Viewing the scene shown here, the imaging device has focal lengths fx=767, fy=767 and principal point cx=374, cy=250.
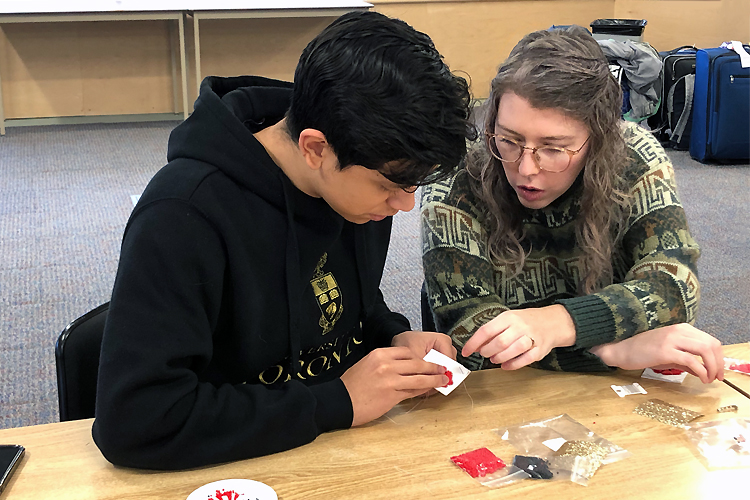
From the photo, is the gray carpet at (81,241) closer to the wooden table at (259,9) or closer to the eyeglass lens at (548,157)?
the wooden table at (259,9)

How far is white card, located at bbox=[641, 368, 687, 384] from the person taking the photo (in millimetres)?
1266

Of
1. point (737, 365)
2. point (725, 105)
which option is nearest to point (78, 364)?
point (737, 365)

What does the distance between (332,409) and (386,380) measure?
88 millimetres

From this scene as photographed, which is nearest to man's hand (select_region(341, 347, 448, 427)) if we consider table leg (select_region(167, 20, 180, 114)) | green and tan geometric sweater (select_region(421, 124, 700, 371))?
green and tan geometric sweater (select_region(421, 124, 700, 371))

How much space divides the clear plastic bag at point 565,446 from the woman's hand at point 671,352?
8.1 inches

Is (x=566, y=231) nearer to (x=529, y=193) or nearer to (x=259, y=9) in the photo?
(x=529, y=193)

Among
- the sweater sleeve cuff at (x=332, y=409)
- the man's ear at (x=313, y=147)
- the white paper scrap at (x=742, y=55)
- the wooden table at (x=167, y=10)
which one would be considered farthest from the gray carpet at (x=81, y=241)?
the man's ear at (x=313, y=147)

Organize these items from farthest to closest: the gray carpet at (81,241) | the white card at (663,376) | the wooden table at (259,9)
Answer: the wooden table at (259,9) → the gray carpet at (81,241) → the white card at (663,376)

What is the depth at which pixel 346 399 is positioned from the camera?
3.53 feet

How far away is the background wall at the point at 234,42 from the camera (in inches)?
218

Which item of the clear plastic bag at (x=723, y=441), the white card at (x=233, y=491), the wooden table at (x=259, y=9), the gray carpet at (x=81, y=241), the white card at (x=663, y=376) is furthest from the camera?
the wooden table at (x=259, y=9)

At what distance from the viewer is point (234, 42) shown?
5.87 m

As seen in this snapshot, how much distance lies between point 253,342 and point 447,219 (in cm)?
48

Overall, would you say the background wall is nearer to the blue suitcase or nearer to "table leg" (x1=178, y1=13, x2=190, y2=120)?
"table leg" (x1=178, y1=13, x2=190, y2=120)
